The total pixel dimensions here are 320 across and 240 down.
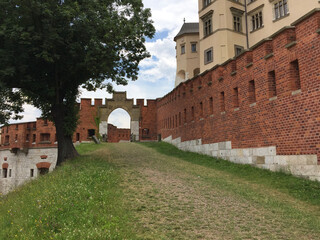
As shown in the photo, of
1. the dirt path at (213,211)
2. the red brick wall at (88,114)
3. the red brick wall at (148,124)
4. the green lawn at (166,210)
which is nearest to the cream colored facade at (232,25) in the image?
the red brick wall at (148,124)

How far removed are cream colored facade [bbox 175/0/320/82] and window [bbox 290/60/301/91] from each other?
13416mm

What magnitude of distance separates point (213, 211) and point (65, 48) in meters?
10.5

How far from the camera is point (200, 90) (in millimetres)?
18094

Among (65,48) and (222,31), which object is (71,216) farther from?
(222,31)

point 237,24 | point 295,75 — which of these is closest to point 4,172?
point 237,24

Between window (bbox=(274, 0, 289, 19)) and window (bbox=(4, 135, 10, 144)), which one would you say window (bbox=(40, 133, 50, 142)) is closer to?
window (bbox=(4, 135, 10, 144))

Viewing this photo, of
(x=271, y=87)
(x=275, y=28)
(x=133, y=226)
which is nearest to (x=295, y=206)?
(x=133, y=226)

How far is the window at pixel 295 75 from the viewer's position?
10078mm

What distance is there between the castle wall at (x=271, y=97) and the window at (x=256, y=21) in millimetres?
10128

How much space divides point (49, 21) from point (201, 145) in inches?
438

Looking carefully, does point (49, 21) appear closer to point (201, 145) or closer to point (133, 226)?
point (133, 226)

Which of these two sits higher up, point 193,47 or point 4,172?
point 193,47

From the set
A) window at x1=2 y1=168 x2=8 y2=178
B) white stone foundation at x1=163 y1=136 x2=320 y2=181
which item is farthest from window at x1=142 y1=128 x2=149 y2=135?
white stone foundation at x1=163 y1=136 x2=320 y2=181

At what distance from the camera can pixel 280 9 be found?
21594 mm
